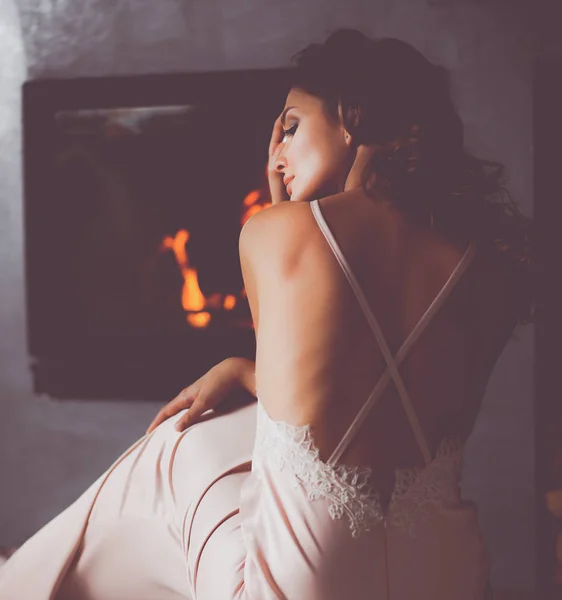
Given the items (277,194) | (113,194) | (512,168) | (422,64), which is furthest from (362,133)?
(113,194)

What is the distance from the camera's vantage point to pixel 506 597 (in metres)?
2.38

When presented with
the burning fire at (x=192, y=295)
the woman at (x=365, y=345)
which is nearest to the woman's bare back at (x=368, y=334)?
the woman at (x=365, y=345)

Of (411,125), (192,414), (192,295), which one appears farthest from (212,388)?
(192,295)

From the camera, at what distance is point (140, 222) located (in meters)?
2.66

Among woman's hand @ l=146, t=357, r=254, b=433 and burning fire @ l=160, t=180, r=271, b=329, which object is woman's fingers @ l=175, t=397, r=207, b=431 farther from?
burning fire @ l=160, t=180, r=271, b=329

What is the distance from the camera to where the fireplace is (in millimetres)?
2596

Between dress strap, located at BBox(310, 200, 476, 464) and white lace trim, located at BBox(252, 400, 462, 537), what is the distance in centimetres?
3

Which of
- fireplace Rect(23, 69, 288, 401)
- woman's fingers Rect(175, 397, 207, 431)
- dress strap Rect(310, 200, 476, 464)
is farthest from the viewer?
fireplace Rect(23, 69, 288, 401)

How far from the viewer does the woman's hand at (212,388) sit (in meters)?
1.42

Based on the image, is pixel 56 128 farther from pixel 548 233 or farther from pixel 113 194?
pixel 548 233

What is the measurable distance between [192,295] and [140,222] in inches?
11.6

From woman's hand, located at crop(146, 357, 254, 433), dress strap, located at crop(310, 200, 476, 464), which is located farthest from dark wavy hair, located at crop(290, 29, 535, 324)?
woman's hand, located at crop(146, 357, 254, 433)

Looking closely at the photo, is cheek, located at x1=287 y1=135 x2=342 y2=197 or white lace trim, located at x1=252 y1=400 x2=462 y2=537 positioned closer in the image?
white lace trim, located at x1=252 y1=400 x2=462 y2=537

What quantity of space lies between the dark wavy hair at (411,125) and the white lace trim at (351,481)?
31 cm
